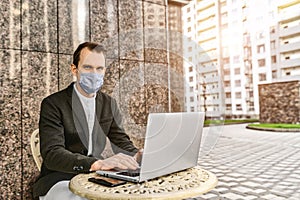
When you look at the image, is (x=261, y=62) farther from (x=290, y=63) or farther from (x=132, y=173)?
(x=132, y=173)

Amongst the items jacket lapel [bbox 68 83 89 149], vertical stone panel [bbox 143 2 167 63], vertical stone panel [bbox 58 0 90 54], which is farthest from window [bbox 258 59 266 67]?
jacket lapel [bbox 68 83 89 149]

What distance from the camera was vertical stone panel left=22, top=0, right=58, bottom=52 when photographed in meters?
1.88

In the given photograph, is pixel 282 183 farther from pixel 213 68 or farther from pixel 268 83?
pixel 268 83

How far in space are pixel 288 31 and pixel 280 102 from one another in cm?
318

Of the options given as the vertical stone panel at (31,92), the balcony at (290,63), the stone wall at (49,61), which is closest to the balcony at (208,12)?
the stone wall at (49,61)

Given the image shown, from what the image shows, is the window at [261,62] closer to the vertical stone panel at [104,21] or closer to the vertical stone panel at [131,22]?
the vertical stone panel at [131,22]

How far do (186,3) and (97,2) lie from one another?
1387mm

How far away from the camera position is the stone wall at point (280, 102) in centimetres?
898

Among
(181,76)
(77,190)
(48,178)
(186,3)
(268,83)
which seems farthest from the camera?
(268,83)

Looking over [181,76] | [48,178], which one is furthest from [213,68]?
[48,178]

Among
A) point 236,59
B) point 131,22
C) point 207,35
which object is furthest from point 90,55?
point 236,59

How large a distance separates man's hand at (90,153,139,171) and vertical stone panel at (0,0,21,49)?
1.19 metres

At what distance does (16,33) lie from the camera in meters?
1.84

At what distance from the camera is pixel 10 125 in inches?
70.9
